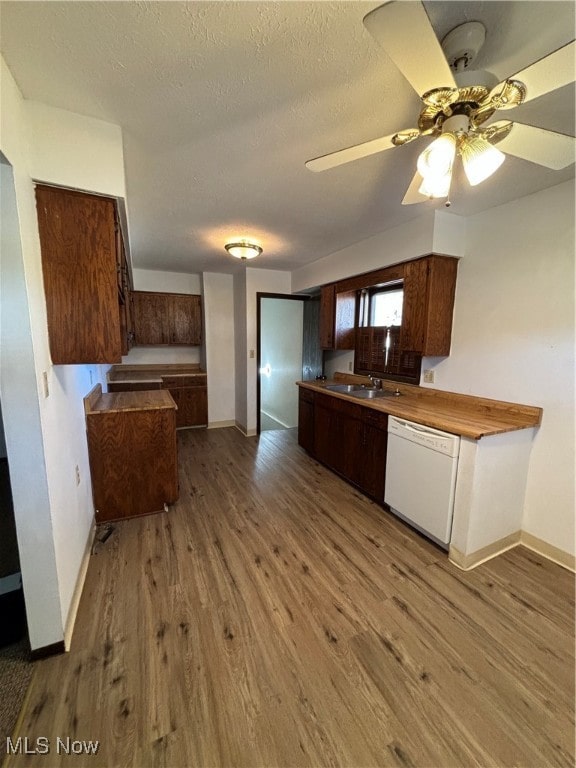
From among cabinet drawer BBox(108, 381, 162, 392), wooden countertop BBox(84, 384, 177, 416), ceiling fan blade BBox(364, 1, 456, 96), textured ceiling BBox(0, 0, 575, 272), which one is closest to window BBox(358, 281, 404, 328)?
textured ceiling BBox(0, 0, 575, 272)

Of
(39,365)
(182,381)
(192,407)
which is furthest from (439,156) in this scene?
(192,407)

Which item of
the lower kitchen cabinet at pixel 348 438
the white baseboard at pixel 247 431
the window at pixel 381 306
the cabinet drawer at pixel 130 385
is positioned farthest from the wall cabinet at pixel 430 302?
the cabinet drawer at pixel 130 385

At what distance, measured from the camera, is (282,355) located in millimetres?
5809

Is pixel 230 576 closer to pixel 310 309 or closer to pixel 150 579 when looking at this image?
pixel 150 579

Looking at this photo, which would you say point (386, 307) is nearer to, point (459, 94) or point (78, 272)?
point (459, 94)

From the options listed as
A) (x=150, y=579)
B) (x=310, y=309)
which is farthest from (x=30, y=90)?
(x=310, y=309)

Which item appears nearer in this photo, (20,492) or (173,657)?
(20,492)

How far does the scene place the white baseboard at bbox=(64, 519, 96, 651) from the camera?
1.48m

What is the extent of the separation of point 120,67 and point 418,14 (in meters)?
1.04

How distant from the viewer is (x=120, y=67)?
1115 mm

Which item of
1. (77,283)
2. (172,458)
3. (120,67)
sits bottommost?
(172,458)

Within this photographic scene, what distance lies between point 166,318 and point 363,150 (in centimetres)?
417

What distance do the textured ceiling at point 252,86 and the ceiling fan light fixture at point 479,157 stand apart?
0.26 metres

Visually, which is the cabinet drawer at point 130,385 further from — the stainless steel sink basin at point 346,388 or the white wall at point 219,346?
the stainless steel sink basin at point 346,388
